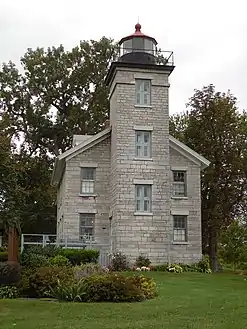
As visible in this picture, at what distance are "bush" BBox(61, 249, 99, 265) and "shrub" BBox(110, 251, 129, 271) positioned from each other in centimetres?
215

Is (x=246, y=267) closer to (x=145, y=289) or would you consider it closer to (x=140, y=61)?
(x=140, y=61)

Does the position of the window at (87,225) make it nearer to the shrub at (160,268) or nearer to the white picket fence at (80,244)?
the white picket fence at (80,244)

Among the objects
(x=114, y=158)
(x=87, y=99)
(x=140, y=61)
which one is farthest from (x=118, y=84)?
(x=87, y=99)

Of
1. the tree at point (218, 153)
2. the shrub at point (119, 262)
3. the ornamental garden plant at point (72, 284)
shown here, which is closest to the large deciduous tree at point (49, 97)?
the tree at point (218, 153)

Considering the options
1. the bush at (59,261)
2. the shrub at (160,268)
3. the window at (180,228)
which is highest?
the window at (180,228)

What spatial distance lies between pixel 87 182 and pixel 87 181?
0.05 m

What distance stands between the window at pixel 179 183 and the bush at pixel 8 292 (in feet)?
48.7

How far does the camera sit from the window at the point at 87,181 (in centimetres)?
2981

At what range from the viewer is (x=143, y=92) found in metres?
29.3

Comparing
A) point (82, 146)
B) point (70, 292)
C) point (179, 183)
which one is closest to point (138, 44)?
point (82, 146)

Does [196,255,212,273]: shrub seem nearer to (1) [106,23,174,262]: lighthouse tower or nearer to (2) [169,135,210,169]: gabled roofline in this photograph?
(1) [106,23,174,262]: lighthouse tower

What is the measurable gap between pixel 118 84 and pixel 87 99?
1682cm

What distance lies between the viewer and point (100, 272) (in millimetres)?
17203

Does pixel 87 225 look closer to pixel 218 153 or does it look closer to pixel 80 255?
pixel 80 255
